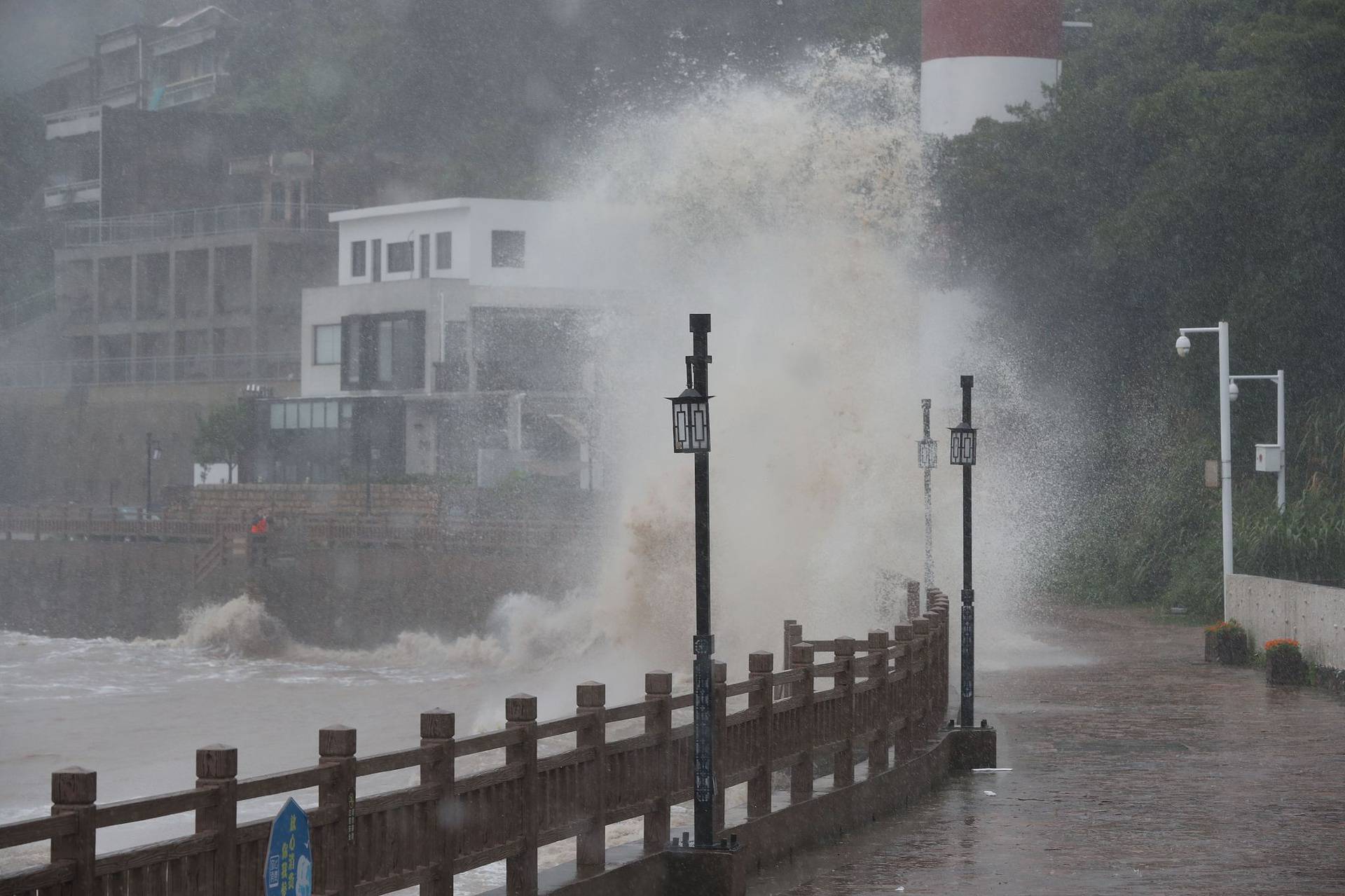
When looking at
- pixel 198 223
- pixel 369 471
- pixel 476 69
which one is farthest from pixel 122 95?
pixel 369 471

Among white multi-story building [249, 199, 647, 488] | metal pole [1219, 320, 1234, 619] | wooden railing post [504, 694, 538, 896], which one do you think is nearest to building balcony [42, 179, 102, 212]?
white multi-story building [249, 199, 647, 488]

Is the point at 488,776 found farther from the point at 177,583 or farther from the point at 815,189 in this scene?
the point at 177,583

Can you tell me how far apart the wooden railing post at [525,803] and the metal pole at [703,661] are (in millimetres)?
1894

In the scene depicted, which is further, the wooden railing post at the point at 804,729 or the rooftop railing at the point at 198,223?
the rooftop railing at the point at 198,223

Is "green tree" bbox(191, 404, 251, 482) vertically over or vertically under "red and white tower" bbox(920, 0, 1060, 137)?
under

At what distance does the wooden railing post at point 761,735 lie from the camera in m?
12.9

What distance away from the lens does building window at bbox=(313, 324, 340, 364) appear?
78312 mm

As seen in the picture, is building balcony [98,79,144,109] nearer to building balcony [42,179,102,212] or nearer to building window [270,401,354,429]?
building balcony [42,179,102,212]

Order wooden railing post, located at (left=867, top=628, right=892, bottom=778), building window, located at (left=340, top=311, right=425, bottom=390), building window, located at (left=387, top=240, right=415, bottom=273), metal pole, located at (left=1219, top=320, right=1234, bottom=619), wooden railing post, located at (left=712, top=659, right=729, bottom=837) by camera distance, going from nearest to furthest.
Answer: wooden railing post, located at (left=712, top=659, right=729, bottom=837) < wooden railing post, located at (left=867, top=628, right=892, bottom=778) < metal pole, located at (left=1219, top=320, right=1234, bottom=619) < building window, located at (left=340, top=311, right=425, bottom=390) < building window, located at (left=387, top=240, right=415, bottom=273)

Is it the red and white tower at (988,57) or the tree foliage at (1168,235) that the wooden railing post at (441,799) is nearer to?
the tree foliage at (1168,235)

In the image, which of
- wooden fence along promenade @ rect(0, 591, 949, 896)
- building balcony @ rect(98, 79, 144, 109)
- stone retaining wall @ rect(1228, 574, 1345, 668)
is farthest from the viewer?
building balcony @ rect(98, 79, 144, 109)

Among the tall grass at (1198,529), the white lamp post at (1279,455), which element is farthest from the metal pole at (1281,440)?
the tall grass at (1198,529)

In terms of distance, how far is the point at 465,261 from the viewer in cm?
7531

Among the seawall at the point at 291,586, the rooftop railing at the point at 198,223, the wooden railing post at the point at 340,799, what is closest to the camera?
the wooden railing post at the point at 340,799
